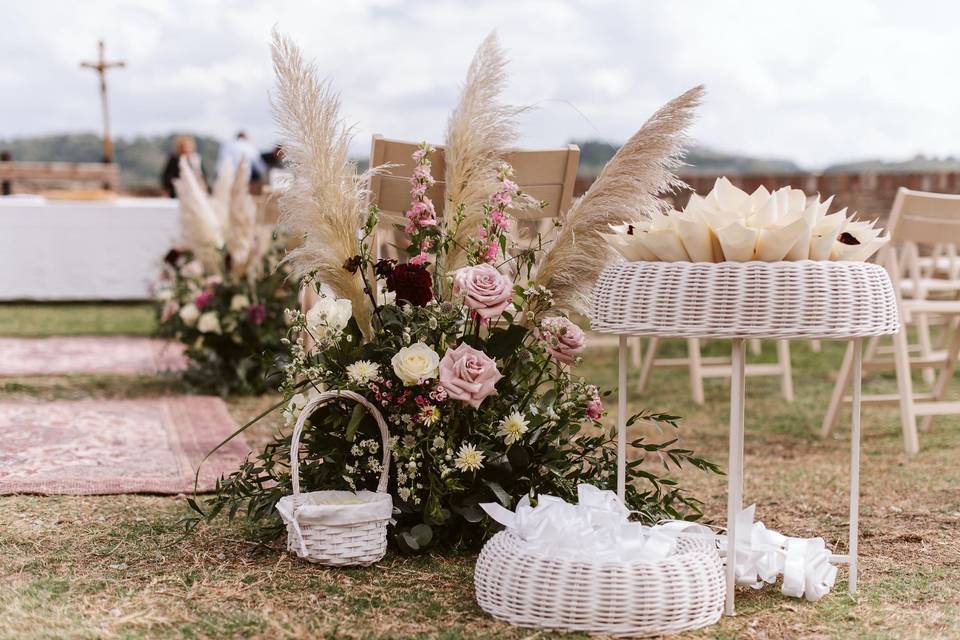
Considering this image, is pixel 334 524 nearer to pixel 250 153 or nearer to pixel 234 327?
pixel 234 327

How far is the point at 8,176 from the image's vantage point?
1095 cm

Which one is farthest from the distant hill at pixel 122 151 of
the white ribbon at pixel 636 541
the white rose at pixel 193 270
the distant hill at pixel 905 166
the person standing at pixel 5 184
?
the white ribbon at pixel 636 541

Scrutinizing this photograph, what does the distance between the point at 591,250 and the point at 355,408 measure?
0.63m

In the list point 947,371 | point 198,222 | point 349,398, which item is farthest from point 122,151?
point 349,398

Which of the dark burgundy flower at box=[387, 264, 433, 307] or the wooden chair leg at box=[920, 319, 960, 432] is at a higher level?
the dark burgundy flower at box=[387, 264, 433, 307]

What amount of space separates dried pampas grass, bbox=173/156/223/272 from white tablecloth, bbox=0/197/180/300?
3.73 metres

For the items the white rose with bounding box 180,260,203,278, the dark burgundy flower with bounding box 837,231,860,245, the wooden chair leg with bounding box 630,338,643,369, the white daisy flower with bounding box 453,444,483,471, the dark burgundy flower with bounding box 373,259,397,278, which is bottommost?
the wooden chair leg with bounding box 630,338,643,369

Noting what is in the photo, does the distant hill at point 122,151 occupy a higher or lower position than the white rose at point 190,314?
higher

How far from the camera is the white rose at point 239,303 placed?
4832 millimetres

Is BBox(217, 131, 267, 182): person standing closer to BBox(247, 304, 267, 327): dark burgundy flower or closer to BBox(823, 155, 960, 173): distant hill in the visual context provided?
BBox(247, 304, 267, 327): dark burgundy flower

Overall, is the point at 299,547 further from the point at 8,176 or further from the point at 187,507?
the point at 8,176

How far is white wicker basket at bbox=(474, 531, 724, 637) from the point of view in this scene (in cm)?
182

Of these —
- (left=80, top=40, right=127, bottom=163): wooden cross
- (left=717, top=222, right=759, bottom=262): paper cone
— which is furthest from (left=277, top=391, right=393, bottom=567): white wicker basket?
(left=80, top=40, right=127, bottom=163): wooden cross

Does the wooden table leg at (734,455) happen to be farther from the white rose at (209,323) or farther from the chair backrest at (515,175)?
the white rose at (209,323)
